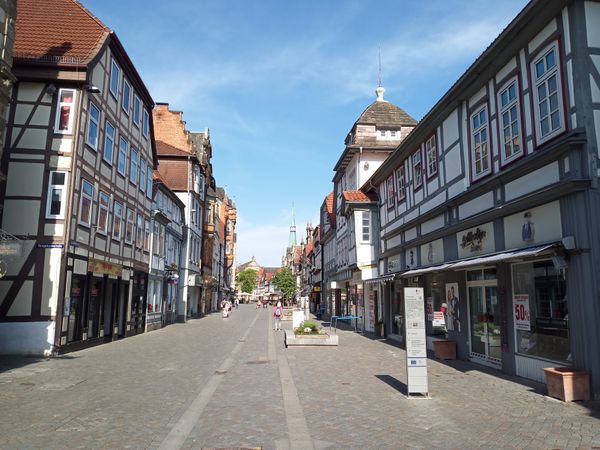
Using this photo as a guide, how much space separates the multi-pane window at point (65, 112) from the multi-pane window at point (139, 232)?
8552mm

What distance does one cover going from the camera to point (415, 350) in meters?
9.33

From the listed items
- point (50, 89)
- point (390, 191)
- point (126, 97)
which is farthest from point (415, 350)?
point (126, 97)

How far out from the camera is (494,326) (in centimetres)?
1302

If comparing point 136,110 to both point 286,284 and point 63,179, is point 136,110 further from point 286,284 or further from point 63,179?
point 286,284

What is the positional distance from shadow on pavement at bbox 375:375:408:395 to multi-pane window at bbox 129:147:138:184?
16386 millimetres

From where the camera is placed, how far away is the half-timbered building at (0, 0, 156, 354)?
15.7 metres

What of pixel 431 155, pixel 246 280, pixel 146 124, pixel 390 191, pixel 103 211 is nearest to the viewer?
pixel 431 155

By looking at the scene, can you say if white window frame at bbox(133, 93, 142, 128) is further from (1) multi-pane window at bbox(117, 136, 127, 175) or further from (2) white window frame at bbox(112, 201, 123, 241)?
(2) white window frame at bbox(112, 201, 123, 241)

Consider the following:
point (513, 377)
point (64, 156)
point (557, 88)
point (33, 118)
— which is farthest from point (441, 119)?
point (33, 118)

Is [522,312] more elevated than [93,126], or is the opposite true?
[93,126]

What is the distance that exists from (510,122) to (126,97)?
17.0 meters

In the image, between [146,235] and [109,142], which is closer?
[109,142]

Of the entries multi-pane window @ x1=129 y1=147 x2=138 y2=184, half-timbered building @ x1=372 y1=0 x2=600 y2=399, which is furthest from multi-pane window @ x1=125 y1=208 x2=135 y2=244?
half-timbered building @ x1=372 y1=0 x2=600 y2=399

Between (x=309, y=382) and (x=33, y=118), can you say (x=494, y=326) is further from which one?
(x=33, y=118)
